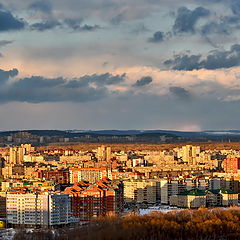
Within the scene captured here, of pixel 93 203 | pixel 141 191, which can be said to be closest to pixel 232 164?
pixel 141 191

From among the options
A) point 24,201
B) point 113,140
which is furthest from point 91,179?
point 113,140

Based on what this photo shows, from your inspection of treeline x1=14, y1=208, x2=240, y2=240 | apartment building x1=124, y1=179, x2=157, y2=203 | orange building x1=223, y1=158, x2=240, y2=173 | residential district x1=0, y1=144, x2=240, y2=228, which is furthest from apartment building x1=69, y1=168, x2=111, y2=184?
treeline x1=14, y1=208, x2=240, y2=240

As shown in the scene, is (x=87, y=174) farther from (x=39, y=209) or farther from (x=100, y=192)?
(x=39, y=209)

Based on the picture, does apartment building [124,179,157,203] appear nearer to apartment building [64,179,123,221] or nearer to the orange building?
apartment building [64,179,123,221]

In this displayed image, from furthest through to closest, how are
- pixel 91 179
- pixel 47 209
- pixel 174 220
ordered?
pixel 91 179 < pixel 47 209 < pixel 174 220

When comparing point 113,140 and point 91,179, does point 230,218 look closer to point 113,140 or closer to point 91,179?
point 91,179

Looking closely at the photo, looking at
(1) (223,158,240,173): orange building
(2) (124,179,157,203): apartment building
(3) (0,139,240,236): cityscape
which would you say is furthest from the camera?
(1) (223,158,240,173): orange building

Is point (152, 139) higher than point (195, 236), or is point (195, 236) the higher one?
point (152, 139)

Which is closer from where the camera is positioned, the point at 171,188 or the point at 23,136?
the point at 171,188

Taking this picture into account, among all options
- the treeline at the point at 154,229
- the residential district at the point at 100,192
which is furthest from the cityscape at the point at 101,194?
the treeline at the point at 154,229

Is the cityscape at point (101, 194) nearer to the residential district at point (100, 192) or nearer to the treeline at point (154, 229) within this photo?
the residential district at point (100, 192)
